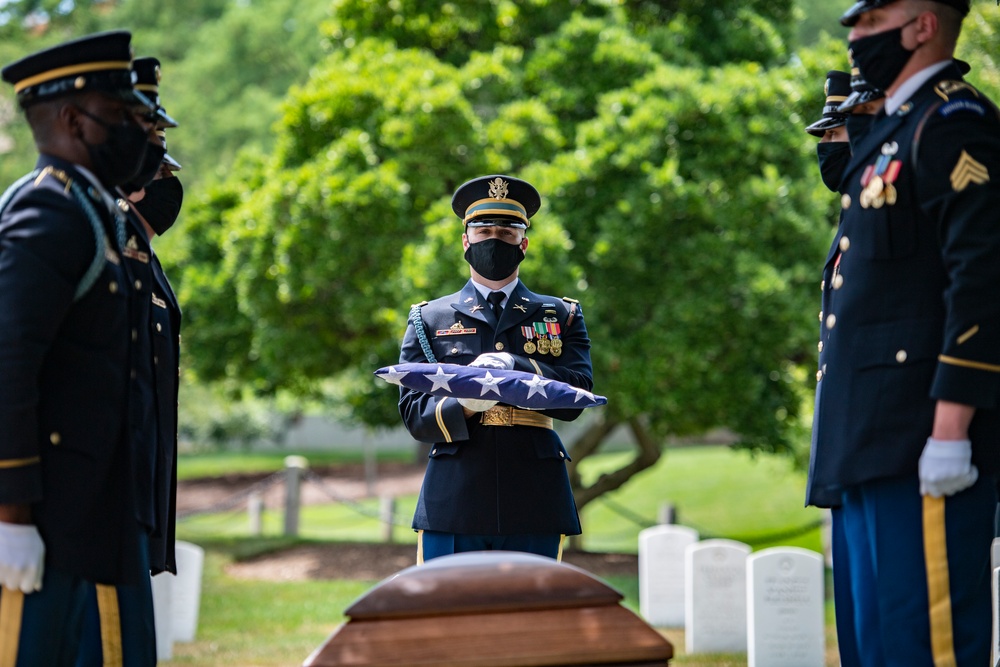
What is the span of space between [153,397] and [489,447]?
5.03ft

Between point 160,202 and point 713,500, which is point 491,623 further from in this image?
point 713,500

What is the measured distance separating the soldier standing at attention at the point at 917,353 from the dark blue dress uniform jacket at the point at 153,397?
1.92 metres

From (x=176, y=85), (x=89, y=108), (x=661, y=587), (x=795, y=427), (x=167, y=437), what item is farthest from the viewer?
(x=176, y=85)

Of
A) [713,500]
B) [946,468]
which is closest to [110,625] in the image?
[946,468]

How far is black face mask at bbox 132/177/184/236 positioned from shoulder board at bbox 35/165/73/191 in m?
1.09

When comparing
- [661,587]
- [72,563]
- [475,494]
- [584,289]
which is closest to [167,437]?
[72,563]

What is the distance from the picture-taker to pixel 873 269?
3.23m

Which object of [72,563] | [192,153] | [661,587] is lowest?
[661,587]

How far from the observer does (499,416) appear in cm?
455

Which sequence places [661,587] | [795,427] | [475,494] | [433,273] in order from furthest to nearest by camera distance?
[795,427] < [433,273] < [661,587] < [475,494]

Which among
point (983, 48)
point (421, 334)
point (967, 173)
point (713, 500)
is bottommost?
point (713, 500)

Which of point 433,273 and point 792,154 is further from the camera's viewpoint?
point 792,154

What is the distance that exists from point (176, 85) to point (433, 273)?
13853 millimetres

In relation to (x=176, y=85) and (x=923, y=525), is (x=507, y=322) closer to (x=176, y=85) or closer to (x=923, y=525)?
(x=923, y=525)
